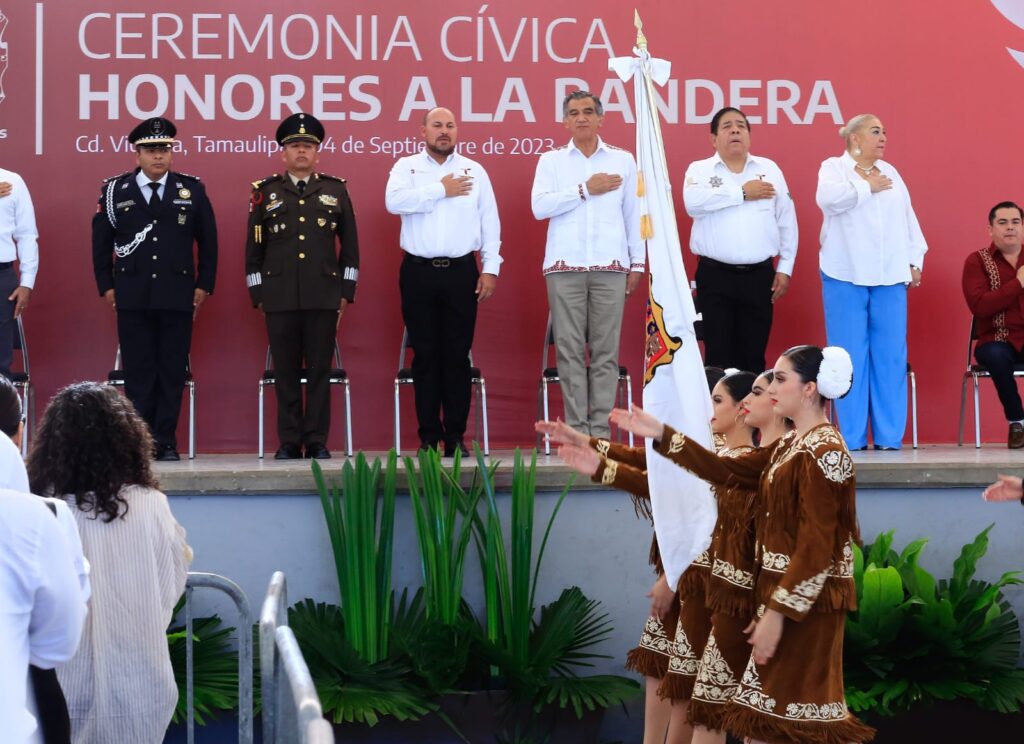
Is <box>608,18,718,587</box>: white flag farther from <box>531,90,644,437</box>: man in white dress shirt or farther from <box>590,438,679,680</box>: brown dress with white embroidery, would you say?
<box>531,90,644,437</box>: man in white dress shirt

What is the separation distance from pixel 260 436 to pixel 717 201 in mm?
2417

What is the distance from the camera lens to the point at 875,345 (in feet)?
21.6

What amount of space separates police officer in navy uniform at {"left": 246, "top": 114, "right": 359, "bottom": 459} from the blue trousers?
2.37 m

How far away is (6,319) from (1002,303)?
188 inches

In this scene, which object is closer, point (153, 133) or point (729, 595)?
point (729, 595)

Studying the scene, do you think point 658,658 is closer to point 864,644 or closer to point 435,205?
point 864,644

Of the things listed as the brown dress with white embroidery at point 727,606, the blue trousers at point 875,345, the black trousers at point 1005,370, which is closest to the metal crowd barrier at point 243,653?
the brown dress with white embroidery at point 727,606

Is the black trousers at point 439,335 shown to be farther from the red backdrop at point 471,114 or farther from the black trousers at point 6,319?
the black trousers at point 6,319

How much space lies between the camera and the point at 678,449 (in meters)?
3.22

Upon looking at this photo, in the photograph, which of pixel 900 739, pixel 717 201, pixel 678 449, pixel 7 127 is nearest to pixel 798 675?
pixel 678 449

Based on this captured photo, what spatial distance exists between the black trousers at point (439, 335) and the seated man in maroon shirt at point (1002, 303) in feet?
8.21

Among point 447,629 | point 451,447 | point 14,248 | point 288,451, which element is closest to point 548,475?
point 447,629

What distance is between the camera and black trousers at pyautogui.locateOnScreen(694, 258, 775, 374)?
250 inches

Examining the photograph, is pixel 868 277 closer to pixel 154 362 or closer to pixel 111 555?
pixel 154 362
